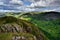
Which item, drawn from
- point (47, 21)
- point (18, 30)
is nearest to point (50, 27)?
point (47, 21)

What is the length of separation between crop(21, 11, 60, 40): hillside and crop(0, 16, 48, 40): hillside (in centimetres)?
12

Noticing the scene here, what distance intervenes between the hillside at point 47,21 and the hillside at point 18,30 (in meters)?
0.12

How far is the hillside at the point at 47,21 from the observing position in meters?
4.50

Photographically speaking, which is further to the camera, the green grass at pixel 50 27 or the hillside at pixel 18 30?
the green grass at pixel 50 27

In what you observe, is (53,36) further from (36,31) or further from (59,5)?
(59,5)

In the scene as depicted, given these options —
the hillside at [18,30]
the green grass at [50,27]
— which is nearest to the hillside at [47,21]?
the green grass at [50,27]

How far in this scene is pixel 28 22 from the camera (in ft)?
14.9

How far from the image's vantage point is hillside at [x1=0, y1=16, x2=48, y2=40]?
169 inches

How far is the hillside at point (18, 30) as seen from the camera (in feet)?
14.1

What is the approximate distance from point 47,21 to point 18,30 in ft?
2.66

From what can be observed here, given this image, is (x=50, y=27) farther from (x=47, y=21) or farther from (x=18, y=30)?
(x=18, y=30)

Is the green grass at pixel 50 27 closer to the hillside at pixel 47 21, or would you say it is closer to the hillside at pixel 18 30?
the hillside at pixel 47 21

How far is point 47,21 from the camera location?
4598 millimetres

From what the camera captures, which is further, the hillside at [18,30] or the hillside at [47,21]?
the hillside at [47,21]
